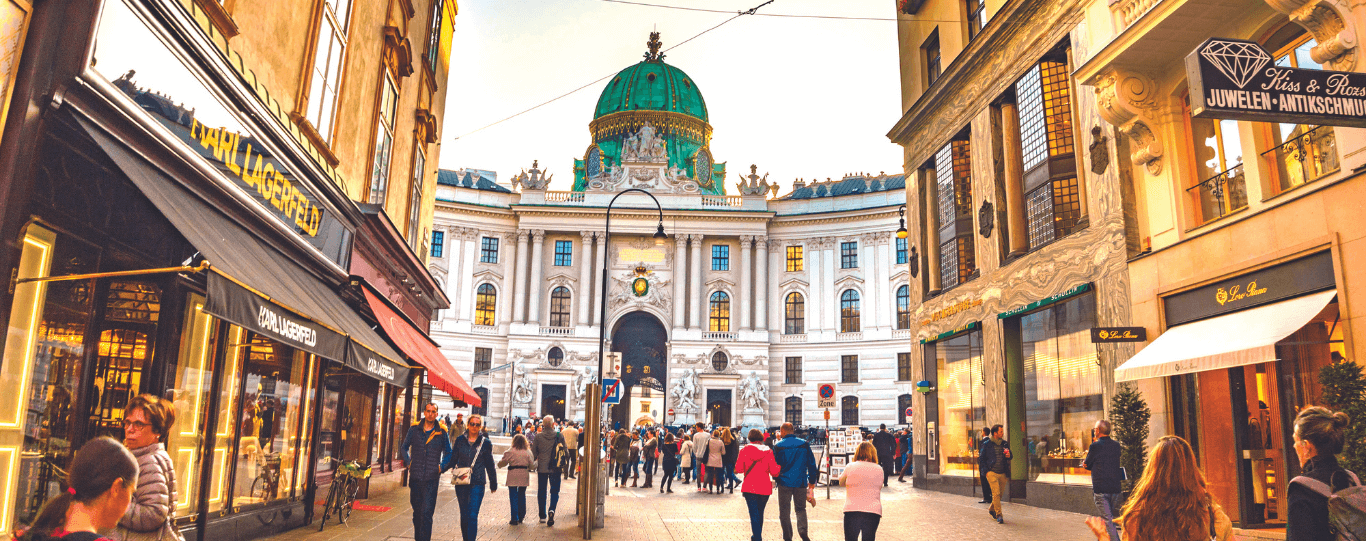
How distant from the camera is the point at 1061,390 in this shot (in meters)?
17.5

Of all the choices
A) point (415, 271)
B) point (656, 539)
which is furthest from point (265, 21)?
point (415, 271)

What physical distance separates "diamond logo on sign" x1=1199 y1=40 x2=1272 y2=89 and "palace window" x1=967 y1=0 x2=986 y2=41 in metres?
15.5

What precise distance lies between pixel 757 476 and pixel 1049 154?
37.0 feet

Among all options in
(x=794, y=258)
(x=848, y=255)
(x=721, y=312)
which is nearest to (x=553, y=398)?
(x=721, y=312)

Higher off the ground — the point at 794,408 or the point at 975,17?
the point at 975,17

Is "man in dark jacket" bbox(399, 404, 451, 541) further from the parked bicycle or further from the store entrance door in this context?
the store entrance door

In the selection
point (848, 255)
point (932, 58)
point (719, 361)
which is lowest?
point (719, 361)

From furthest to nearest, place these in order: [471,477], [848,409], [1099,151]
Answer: [848,409] → [1099,151] → [471,477]

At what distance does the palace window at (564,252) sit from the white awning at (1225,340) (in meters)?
46.8

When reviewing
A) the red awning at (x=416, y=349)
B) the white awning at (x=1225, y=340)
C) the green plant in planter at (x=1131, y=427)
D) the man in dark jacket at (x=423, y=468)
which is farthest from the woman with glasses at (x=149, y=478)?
the green plant in planter at (x=1131, y=427)

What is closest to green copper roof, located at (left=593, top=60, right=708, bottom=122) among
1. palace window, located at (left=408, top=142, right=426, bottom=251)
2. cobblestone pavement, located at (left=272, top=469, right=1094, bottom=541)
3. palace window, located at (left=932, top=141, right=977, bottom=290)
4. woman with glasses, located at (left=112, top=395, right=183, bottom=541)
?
palace window, located at (left=932, top=141, right=977, bottom=290)

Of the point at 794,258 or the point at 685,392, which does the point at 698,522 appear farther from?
the point at 794,258

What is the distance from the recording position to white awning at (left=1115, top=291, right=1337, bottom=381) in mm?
10656

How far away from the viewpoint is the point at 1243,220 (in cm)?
1216
